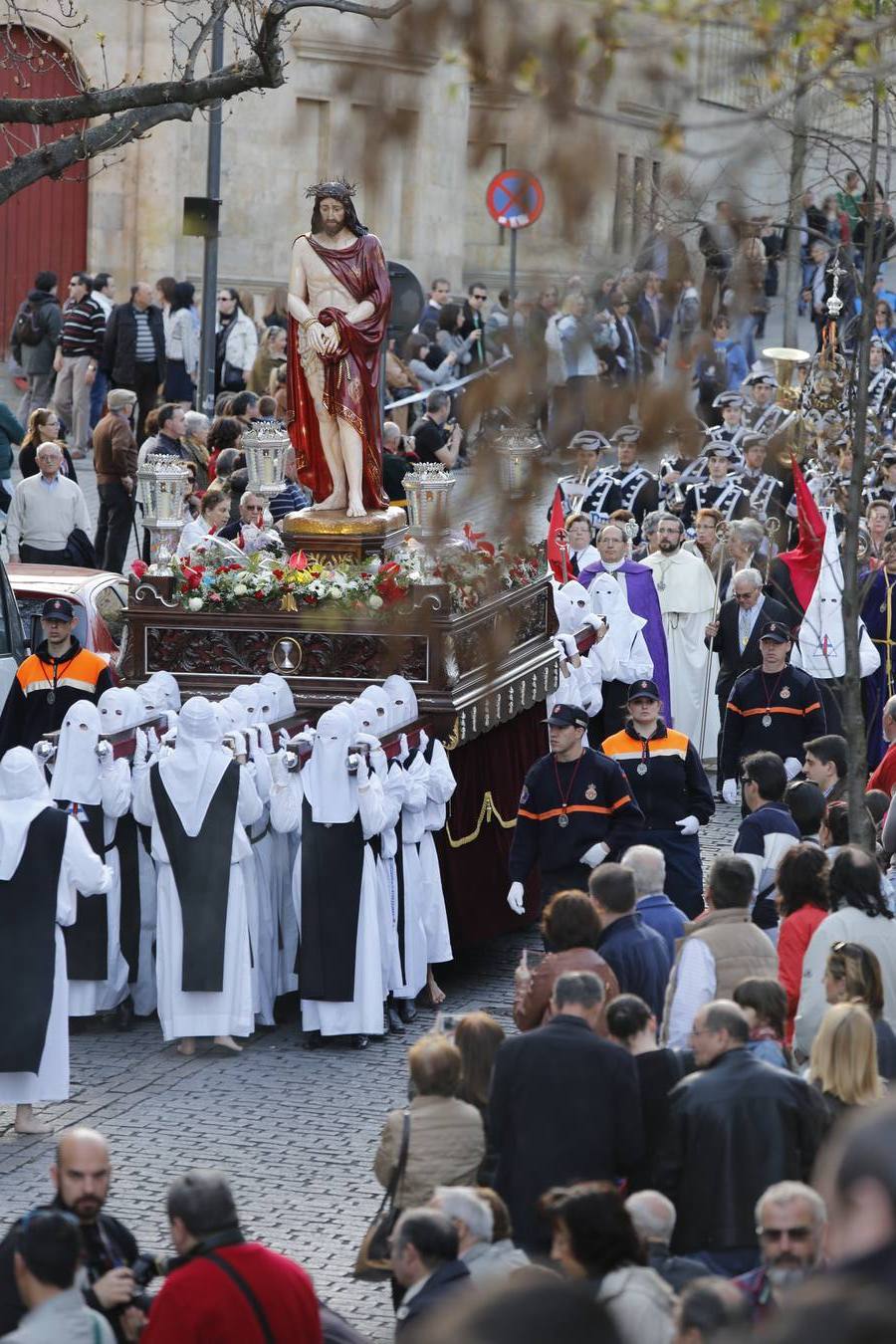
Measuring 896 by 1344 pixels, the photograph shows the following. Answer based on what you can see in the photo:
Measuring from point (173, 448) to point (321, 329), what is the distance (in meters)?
4.84

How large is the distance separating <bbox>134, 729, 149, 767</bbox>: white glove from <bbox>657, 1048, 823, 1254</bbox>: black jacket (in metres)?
5.12

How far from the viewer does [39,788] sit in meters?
10.5

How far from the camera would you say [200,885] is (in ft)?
38.1

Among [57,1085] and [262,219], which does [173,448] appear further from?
[262,219]

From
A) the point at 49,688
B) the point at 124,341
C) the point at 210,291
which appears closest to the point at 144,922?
the point at 49,688

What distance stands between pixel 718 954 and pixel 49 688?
574cm

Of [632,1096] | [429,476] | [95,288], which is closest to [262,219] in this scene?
[95,288]

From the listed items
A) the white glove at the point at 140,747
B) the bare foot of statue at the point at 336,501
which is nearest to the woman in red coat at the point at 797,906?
the white glove at the point at 140,747

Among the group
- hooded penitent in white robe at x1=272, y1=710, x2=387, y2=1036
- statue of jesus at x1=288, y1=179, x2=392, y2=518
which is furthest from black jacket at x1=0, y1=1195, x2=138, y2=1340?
statue of jesus at x1=288, y1=179, x2=392, y2=518

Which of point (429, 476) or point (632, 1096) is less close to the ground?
point (429, 476)

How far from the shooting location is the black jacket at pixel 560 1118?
753 centimetres

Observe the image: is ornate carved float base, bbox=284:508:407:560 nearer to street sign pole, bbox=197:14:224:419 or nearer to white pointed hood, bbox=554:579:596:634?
white pointed hood, bbox=554:579:596:634

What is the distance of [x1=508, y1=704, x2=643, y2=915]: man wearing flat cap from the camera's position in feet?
39.2

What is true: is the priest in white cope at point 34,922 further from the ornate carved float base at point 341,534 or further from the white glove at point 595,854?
the ornate carved float base at point 341,534
